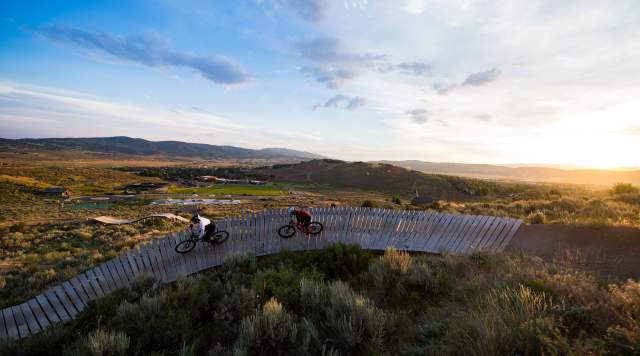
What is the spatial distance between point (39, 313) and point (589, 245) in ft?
41.5

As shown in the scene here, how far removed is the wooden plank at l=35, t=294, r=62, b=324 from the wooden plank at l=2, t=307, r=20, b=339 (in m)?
0.51

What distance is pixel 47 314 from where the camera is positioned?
735 centimetres

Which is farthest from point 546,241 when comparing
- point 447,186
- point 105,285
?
point 447,186

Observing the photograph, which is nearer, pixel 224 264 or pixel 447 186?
pixel 224 264

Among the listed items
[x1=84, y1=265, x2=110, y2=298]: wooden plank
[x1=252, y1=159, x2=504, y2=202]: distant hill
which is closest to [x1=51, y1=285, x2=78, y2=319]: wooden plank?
[x1=84, y1=265, x2=110, y2=298]: wooden plank

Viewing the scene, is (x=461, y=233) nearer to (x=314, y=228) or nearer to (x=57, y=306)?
(x=314, y=228)

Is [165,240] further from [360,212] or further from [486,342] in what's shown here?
[486,342]

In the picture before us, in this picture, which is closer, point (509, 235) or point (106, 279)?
point (106, 279)

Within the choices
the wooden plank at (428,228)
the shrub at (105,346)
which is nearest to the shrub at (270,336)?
the shrub at (105,346)

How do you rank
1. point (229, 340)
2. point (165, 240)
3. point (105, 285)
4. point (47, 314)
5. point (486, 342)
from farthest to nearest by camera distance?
point (165, 240), point (105, 285), point (47, 314), point (229, 340), point (486, 342)

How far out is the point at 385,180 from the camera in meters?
72.1

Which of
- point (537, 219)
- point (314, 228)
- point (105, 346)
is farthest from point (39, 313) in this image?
point (537, 219)

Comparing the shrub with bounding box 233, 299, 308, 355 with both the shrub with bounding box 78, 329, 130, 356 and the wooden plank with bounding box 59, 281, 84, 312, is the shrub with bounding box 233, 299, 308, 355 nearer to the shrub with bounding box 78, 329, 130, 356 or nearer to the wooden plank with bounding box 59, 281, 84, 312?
the shrub with bounding box 78, 329, 130, 356

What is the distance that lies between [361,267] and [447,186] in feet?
192
